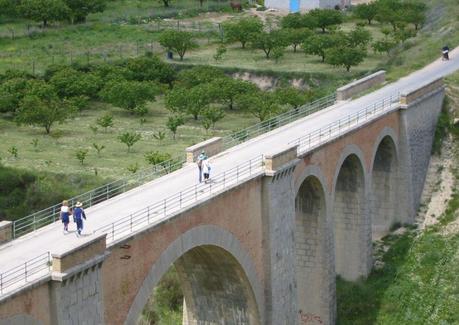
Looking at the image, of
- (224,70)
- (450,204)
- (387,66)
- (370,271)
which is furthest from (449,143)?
(224,70)

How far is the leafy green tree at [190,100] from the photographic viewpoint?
72875 mm

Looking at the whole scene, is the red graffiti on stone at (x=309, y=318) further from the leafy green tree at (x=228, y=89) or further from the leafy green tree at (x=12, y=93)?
the leafy green tree at (x=12, y=93)

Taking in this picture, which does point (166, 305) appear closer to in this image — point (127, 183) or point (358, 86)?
point (127, 183)

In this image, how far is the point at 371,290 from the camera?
49.2 metres

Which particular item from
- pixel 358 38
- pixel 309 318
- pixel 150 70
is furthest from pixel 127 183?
pixel 358 38

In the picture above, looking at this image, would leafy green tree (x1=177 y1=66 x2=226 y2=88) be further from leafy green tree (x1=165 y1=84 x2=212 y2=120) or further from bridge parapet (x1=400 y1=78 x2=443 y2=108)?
bridge parapet (x1=400 y1=78 x2=443 y2=108)

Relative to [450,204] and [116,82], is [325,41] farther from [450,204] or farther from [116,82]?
[450,204]

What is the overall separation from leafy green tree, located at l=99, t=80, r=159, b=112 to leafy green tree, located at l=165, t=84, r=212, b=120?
1.77 metres

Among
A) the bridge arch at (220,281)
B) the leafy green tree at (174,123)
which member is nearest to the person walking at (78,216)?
the bridge arch at (220,281)

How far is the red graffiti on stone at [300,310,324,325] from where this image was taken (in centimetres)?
4709

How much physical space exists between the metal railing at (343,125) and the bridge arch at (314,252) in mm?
1800

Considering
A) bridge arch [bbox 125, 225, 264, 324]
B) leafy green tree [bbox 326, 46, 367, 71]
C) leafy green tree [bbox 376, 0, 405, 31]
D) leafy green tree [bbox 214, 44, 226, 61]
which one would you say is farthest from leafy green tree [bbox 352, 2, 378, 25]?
bridge arch [bbox 125, 225, 264, 324]

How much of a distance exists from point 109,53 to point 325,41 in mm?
19009

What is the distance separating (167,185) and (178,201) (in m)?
3.24
